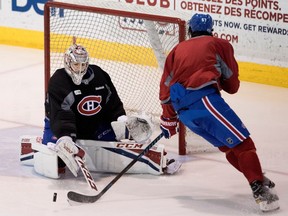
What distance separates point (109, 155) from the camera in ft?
20.8

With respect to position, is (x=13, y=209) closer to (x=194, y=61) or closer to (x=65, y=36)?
(x=194, y=61)

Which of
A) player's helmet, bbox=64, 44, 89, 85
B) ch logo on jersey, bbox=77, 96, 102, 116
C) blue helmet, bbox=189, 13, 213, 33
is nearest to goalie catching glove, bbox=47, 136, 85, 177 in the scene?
ch logo on jersey, bbox=77, 96, 102, 116

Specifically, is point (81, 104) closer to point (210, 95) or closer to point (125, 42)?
point (210, 95)

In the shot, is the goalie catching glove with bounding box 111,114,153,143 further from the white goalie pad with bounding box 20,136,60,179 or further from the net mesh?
the net mesh

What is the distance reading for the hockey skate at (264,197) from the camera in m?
5.62

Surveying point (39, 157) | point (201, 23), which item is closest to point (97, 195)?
point (39, 157)

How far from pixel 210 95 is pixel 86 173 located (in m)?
0.83

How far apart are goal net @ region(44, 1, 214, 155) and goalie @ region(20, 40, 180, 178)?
52 cm

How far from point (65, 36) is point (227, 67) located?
2.58m

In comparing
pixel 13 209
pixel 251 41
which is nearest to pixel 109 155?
pixel 13 209

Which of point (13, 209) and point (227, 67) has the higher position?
point (227, 67)

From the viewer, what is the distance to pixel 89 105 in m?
6.26

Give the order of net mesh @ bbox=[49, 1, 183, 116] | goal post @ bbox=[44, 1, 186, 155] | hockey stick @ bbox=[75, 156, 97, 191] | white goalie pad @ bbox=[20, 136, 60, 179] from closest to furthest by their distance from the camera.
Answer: hockey stick @ bbox=[75, 156, 97, 191] → white goalie pad @ bbox=[20, 136, 60, 179] → goal post @ bbox=[44, 1, 186, 155] → net mesh @ bbox=[49, 1, 183, 116]

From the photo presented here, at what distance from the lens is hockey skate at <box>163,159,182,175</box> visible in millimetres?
6395
